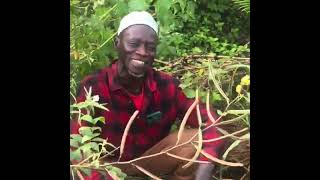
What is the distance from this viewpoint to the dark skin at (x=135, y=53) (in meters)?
6.17

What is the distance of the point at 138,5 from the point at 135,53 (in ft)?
1.02

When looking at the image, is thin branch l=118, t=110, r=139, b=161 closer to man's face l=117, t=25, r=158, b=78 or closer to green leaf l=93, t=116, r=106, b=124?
green leaf l=93, t=116, r=106, b=124

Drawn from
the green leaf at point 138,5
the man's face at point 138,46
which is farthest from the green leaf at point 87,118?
the green leaf at point 138,5

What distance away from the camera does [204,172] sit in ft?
20.3

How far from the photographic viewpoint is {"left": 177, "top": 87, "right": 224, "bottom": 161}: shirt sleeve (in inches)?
243

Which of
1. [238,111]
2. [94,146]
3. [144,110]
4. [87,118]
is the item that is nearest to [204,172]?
[238,111]

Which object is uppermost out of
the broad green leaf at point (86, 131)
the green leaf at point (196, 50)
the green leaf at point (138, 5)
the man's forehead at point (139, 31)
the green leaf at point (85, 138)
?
the green leaf at point (138, 5)

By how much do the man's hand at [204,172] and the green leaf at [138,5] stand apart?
1.08 metres

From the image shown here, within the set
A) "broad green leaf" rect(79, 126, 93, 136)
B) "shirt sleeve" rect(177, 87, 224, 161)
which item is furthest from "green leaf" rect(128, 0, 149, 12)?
"broad green leaf" rect(79, 126, 93, 136)

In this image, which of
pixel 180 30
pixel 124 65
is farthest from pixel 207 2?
pixel 124 65

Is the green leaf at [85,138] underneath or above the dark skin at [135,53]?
underneath

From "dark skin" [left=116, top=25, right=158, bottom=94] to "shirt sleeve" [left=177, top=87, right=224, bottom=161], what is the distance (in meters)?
0.28

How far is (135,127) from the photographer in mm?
6207

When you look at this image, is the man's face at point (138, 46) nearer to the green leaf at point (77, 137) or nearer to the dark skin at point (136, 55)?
the dark skin at point (136, 55)
